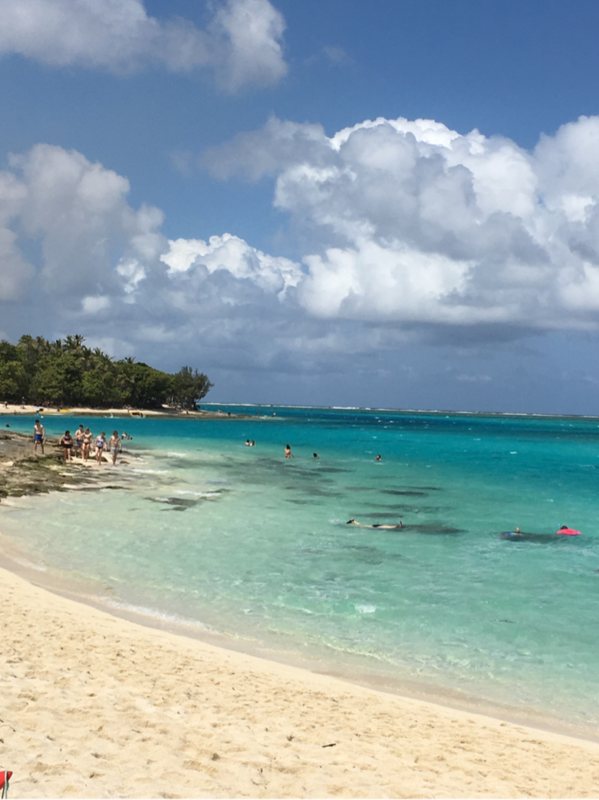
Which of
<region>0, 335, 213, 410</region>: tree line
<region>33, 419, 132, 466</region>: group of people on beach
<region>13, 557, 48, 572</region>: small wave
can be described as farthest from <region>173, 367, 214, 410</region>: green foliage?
<region>13, 557, 48, 572</region>: small wave

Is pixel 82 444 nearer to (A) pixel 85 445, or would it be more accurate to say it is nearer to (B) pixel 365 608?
(A) pixel 85 445

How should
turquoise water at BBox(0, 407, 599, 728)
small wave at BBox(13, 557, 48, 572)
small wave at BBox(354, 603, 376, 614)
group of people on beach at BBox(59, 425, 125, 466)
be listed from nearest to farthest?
turquoise water at BBox(0, 407, 599, 728) < small wave at BBox(354, 603, 376, 614) < small wave at BBox(13, 557, 48, 572) < group of people on beach at BBox(59, 425, 125, 466)

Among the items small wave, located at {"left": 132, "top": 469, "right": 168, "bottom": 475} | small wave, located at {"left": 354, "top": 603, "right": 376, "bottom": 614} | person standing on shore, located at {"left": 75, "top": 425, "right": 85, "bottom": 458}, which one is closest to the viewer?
small wave, located at {"left": 354, "top": 603, "right": 376, "bottom": 614}

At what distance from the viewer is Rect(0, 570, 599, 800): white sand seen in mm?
5445

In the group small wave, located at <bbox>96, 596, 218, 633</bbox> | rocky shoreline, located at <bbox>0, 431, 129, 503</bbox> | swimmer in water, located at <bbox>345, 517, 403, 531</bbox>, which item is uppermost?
rocky shoreline, located at <bbox>0, 431, 129, 503</bbox>

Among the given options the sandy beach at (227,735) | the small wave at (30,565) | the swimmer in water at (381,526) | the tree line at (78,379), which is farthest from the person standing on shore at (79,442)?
the tree line at (78,379)

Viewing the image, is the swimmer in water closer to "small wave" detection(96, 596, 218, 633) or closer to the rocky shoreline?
"small wave" detection(96, 596, 218, 633)

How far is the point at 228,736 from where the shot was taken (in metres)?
6.59

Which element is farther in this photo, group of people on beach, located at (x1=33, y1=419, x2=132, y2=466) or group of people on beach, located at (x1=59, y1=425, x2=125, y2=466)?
group of people on beach, located at (x1=33, y1=419, x2=132, y2=466)

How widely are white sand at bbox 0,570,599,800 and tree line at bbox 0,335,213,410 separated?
400ft

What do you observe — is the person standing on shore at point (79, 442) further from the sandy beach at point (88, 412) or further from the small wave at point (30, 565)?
the sandy beach at point (88, 412)

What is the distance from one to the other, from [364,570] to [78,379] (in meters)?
123

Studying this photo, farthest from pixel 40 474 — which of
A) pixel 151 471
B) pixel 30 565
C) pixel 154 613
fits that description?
pixel 154 613

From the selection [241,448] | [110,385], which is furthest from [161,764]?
[110,385]
